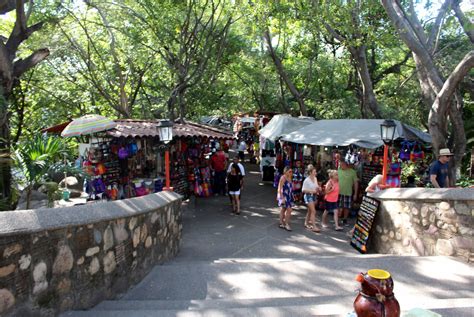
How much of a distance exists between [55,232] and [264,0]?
10413 millimetres

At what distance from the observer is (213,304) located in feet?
10.9

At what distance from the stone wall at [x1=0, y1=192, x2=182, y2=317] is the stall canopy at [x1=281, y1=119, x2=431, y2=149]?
5.92 m

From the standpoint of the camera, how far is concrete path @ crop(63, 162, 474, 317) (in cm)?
303

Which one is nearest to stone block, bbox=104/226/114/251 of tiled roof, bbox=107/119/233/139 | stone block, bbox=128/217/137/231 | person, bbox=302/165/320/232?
stone block, bbox=128/217/137/231

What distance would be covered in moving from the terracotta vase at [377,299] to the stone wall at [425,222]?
143 inches

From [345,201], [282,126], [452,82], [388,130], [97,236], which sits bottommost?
[345,201]

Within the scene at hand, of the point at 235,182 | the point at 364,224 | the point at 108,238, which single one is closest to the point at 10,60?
the point at 108,238

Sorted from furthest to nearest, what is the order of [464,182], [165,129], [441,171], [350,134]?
[464,182]
[350,134]
[165,129]
[441,171]

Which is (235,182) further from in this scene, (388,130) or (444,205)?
(444,205)

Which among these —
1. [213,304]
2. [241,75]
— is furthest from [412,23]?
[241,75]

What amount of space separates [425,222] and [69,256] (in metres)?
4.82

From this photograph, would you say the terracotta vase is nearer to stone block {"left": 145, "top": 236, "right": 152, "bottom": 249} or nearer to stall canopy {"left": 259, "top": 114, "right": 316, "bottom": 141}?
stone block {"left": 145, "top": 236, "right": 152, "bottom": 249}

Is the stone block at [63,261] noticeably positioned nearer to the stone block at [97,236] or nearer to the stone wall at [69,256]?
the stone wall at [69,256]

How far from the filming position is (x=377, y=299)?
6.01ft
